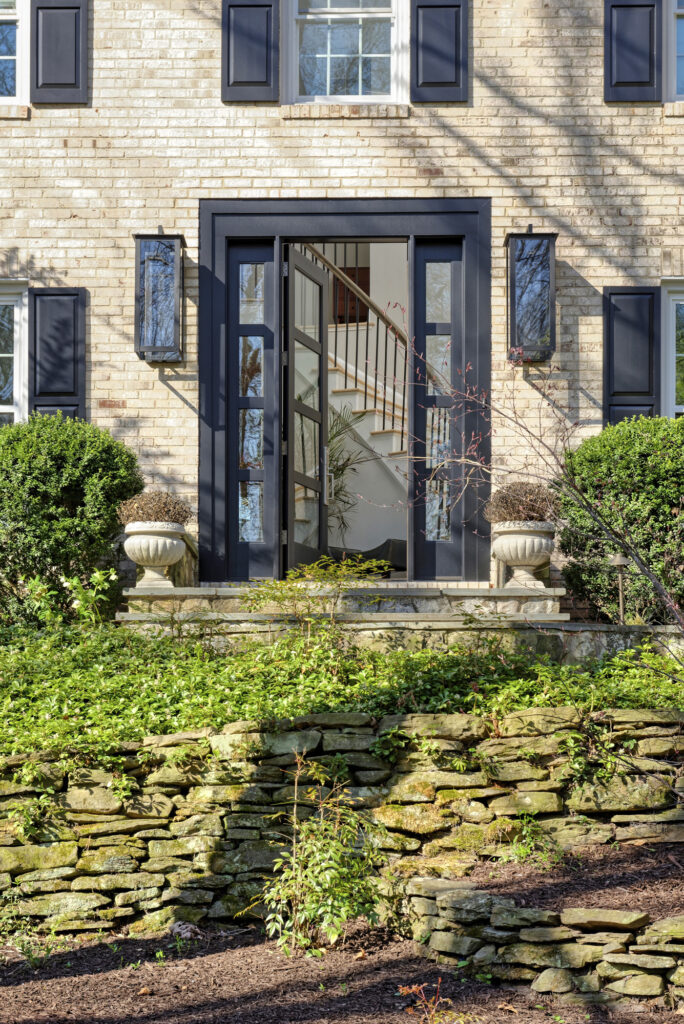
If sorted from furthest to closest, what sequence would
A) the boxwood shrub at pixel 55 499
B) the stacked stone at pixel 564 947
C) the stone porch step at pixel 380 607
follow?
the boxwood shrub at pixel 55 499 < the stone porch step at pixel 380 607 < the stacked stone at pixel 564 947

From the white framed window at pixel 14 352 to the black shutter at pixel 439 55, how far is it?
3.28 m


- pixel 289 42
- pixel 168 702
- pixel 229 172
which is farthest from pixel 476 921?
pixel 289 42

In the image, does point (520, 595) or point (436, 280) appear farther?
point (436, 280)

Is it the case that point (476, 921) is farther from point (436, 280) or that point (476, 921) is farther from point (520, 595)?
point (436, 280)

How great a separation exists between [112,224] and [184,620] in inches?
128

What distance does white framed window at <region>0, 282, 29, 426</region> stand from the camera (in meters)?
8.54

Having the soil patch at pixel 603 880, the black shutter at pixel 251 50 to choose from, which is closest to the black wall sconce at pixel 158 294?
the black shutter at pixel 251 50

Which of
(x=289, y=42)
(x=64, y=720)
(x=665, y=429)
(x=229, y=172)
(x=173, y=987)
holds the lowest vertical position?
(x=173, y=987)

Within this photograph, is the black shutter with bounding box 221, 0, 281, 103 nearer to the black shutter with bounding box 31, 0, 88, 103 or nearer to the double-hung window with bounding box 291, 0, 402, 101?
the double-hung window with bounding box 291, 0, 402, 101

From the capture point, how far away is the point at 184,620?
684cm

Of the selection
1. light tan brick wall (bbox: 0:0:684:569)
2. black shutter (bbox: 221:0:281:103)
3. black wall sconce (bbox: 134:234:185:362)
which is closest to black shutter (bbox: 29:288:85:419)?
light tan brick wall (bbox: 0:0:684:569)

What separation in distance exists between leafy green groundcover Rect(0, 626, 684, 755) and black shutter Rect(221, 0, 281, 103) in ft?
13.6

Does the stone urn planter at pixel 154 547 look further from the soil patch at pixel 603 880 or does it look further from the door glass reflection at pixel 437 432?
the soil patch at pixel 603 880

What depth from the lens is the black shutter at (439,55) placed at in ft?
27.5
